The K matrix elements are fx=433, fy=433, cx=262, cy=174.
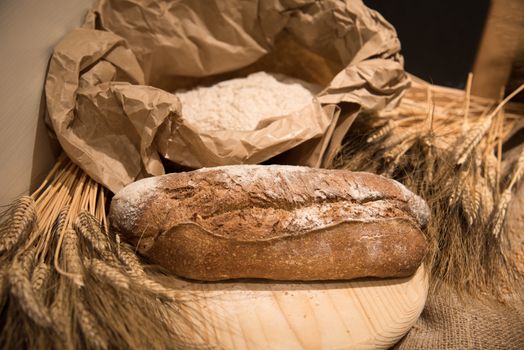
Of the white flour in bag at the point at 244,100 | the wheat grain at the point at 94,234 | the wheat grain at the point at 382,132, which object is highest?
the white flour in bag at the point at 244,100

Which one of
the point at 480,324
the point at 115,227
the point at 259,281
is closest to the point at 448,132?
the point at 480,324

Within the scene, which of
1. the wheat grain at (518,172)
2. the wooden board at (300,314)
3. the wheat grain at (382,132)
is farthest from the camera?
the wheat grain at (382,132)

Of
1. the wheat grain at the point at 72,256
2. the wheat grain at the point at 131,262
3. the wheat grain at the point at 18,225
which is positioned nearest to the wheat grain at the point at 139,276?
the wheat grain at the point at 131,262

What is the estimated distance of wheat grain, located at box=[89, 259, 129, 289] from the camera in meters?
0.85

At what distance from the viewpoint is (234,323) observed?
982mm

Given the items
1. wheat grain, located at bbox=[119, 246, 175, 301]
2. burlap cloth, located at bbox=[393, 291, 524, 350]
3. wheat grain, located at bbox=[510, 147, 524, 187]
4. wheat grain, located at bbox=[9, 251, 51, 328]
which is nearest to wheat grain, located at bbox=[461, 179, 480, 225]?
wheat grain, located at bbox=[510, 147, 524, 187]

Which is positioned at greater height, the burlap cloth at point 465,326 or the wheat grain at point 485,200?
the wheat grain at point 485,200

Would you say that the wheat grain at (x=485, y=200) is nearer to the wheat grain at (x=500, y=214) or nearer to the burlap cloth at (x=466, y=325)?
the wheat grain at (x=500, y=214)

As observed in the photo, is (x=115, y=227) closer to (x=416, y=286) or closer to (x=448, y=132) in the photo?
(x=416, y=286)

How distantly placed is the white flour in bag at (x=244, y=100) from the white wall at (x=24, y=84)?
460 millimetres

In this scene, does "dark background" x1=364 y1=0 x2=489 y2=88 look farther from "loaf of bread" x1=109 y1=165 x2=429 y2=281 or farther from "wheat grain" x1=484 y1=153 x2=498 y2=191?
"loaf of bread" x1=109 y1=165 x2=429 y2=281

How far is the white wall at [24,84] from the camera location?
1.07m

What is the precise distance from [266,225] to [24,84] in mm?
731

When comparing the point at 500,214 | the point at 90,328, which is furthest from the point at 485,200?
the point at 90,328
